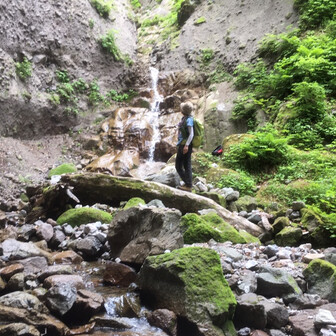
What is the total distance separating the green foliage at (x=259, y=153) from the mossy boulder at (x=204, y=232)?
3706mm

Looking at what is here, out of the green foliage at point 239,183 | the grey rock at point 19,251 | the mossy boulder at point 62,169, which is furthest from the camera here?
the mossy boulder at point 62,169

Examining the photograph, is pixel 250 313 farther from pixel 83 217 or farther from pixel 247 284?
pixel 83 217

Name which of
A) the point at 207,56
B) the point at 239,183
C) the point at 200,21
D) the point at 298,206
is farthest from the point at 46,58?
the point at 298,206

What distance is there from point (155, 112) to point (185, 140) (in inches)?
346

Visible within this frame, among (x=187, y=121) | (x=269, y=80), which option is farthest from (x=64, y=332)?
(x=269, y=80)

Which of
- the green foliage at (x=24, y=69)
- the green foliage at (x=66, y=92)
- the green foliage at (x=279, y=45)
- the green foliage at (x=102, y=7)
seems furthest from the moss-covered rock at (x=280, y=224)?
the green foliage at (x=102, y=7)

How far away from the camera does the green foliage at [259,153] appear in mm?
8570

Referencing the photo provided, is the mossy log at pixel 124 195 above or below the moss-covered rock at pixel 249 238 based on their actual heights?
above

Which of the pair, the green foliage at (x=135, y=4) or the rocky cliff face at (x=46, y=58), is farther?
the green foliage at (x=135, y=4)

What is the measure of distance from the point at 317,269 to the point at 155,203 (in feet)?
10.1

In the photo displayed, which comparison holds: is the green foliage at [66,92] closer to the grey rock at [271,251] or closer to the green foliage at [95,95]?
the green foliage at [95,95]

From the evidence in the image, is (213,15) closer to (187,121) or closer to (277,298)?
(187,121)

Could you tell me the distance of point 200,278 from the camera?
3.26 m

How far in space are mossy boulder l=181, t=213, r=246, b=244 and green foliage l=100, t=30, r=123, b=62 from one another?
15116mm
